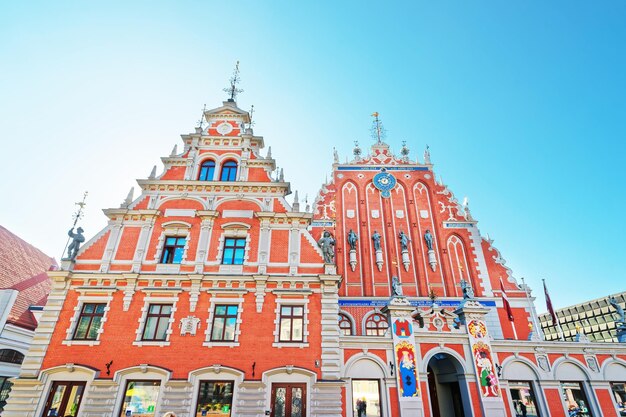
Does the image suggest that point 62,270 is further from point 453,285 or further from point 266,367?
point 453,285

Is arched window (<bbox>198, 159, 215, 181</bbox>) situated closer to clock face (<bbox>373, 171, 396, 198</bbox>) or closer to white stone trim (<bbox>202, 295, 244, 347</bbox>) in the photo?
white stone trim (<bbox>202, 295, 244, 347</bbox>)

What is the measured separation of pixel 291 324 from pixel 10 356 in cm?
1904

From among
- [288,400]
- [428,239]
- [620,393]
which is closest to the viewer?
[288,400]

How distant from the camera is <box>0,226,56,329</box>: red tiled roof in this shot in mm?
22734

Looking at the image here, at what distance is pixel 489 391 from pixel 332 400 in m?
7.05

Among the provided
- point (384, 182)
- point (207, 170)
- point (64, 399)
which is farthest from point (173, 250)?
point (384, 182)

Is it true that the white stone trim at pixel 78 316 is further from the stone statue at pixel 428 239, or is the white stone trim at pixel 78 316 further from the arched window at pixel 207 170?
the stone statue at pixel 428 239

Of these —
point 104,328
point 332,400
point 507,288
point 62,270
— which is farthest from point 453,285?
point 62,270

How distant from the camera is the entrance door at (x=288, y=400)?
1391cm

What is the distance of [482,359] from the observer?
621 inches

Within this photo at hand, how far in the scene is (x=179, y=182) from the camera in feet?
62.4

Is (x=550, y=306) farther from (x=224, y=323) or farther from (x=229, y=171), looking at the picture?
(x=229, y=171)

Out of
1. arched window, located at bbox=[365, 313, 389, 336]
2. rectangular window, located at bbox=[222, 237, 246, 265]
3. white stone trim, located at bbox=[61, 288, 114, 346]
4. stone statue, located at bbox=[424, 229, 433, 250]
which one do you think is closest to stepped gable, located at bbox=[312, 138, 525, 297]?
stone statue, located at bbox=[424, 229, 433, 250]

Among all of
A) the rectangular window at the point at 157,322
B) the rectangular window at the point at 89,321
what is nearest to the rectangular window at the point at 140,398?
the rectangular window at the point at 157,322
